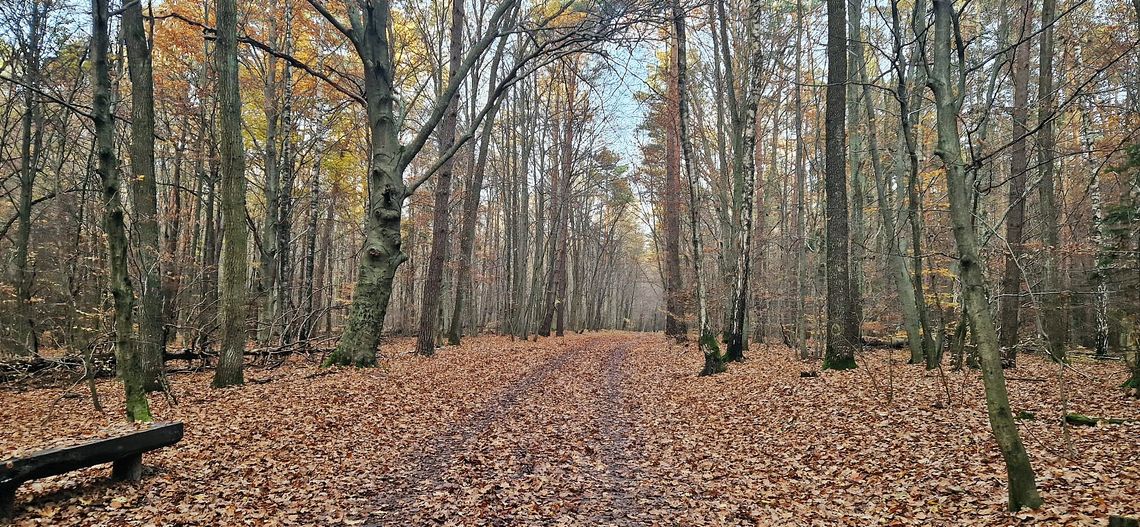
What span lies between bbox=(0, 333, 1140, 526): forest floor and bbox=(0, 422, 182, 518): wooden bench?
165 millimetres

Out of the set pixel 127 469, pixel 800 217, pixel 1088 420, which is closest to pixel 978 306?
pixel 1088 420

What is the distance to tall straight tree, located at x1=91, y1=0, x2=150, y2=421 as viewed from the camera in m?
5.89

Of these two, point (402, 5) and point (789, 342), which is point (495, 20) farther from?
point (789, 342)

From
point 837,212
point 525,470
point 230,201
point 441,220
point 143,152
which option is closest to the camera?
point 525,470

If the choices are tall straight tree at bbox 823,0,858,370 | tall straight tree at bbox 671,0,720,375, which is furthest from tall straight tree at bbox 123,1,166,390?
tall straight tree at bbox 823,0,858,370

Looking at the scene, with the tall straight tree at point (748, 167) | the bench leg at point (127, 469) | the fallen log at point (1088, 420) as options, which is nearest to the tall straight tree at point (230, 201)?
the bench leg at point (127, 469)

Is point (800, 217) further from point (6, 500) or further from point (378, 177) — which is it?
point (6, 500)

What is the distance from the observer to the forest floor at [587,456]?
425 centimetres

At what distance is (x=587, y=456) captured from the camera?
6.17m

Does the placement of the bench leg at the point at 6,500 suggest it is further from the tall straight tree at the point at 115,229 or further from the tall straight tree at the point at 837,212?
the tall straight tree at the point at 837,212

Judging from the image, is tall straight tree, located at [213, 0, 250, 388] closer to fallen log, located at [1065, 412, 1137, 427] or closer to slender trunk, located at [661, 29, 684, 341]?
fallen log, located at [1065, 412, 1137, 427]

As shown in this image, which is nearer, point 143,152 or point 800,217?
point 143,152

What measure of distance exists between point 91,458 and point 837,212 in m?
11.7

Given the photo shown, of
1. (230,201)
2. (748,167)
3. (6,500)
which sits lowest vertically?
(6,500)
